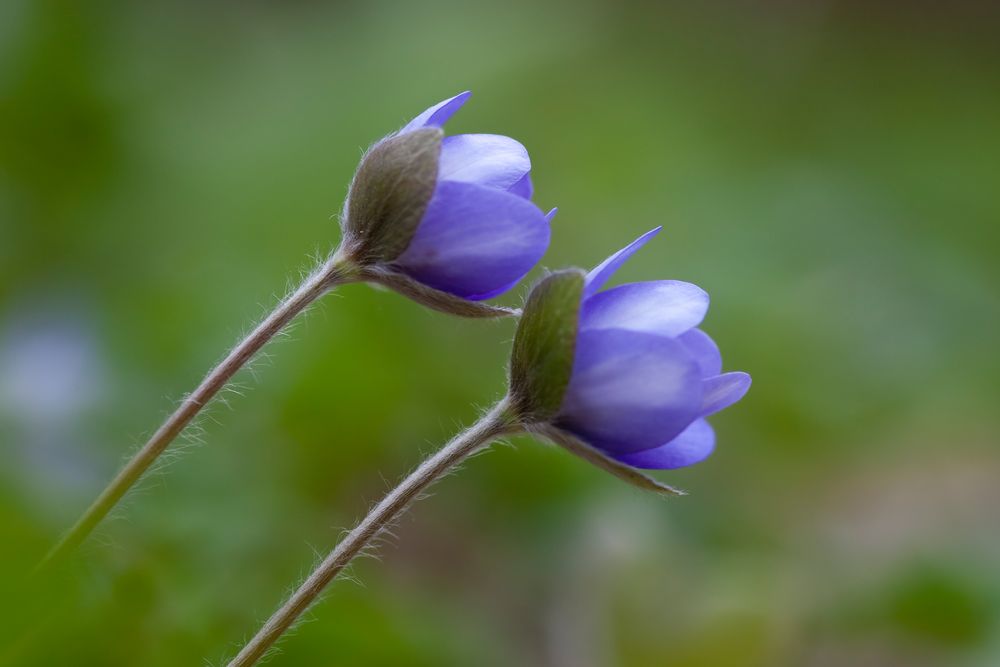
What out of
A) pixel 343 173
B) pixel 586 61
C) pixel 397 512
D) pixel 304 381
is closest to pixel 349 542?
pixel 397 512

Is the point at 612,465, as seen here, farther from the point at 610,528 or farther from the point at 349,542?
the point at 610,528

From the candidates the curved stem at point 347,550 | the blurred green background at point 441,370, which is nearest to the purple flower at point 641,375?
the curved stem at point 347,550

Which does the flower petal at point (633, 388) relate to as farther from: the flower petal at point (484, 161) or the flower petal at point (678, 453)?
the flower petal at point (484, 161)

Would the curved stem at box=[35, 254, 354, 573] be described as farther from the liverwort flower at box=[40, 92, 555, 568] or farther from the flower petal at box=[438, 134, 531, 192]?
the flower petal at box=[438, 134, 531, 192]

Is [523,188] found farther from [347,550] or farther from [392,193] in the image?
[347,550]

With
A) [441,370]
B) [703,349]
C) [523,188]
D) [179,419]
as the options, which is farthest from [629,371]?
[441,370]

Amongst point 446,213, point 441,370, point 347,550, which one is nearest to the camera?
point 347,550

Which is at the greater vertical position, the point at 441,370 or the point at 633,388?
the point at 633,388

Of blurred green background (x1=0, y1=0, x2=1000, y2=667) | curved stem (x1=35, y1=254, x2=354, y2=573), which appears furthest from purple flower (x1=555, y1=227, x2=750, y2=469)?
blurred green background (x1=0, y1=0, x2=1000, y2=667)
